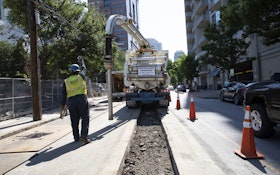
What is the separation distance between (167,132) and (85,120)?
2.40 meters

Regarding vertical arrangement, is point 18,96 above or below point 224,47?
below

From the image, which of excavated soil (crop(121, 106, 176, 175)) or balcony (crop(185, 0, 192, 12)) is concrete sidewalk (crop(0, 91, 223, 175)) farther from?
balcony (crop(185, 0, 192, 12))

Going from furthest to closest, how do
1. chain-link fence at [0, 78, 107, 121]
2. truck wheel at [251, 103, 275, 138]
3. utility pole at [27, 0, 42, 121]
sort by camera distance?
chain-link fence at [0, 78, 107, 121], utility pole at [27, 0, 42, 121], truck wheel at [251, 103, 275, 138]

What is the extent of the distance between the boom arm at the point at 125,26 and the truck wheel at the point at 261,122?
6.18 metres

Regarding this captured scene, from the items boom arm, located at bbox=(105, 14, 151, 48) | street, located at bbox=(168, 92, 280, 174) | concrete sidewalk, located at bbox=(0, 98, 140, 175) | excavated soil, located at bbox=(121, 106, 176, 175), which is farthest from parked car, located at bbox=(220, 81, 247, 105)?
concrete sidewalk, located at bbox=(0, 98, 140, 175)

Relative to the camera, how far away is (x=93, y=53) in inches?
883

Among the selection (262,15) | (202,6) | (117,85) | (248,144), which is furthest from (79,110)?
(202,6)

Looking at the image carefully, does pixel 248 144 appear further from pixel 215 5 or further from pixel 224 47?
pixel 215 5

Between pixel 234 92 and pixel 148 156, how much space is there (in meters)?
13.1

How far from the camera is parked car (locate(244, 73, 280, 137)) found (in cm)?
633

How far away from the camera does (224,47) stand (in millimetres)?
26094

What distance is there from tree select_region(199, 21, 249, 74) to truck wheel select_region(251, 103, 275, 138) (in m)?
19.8

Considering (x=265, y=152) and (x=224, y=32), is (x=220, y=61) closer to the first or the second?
(x=224, y=32)

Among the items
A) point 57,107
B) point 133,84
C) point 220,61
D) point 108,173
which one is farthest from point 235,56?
point 108,173
